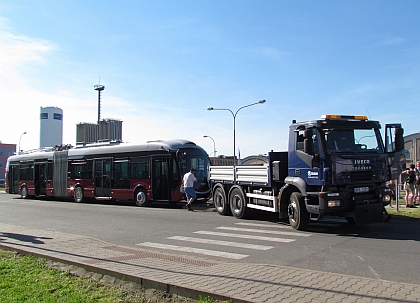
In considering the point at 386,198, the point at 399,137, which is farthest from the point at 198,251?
the point at 399,137

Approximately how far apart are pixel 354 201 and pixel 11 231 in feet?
30.8

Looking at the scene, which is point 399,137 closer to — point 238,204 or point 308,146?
point 308,146

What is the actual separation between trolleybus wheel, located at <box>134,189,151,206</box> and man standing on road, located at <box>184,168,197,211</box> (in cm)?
313

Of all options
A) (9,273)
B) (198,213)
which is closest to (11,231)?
(9,273)

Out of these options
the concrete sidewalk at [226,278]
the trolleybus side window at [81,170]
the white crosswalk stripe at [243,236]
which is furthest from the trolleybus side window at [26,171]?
the concrete sidewalk at [226,278]

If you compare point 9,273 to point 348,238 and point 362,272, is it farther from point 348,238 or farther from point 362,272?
point 348,238

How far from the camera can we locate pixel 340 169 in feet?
33.7

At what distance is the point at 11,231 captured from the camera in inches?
459

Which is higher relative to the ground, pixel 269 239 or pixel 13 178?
pixel 13 178

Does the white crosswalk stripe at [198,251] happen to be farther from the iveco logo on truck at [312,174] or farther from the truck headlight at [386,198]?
the truck headlight at [386,198]

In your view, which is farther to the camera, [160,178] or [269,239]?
[160,178]

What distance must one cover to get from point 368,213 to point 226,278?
556 cm

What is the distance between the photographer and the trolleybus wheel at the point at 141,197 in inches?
785

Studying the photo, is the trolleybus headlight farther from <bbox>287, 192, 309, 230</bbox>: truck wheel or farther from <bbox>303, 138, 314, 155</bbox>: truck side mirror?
<bbox>303, 138, 314, 155</bbox>: truck side mirror
